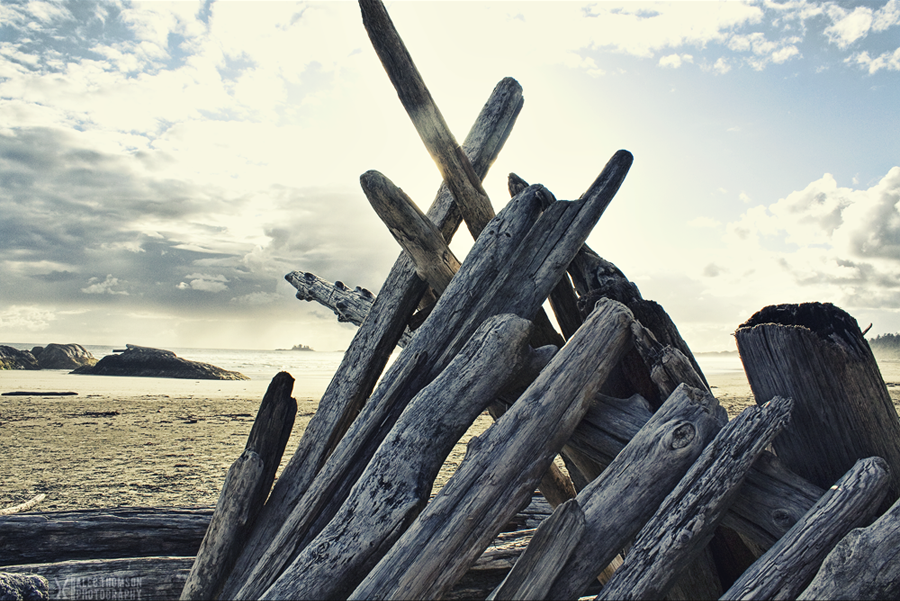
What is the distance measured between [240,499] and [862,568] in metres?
2.34

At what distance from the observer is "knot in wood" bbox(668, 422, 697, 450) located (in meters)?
1.79

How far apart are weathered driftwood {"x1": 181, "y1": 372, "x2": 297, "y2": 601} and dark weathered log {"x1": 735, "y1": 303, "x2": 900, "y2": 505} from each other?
2146mm

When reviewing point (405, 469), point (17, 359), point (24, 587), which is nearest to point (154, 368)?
point (17, 359)

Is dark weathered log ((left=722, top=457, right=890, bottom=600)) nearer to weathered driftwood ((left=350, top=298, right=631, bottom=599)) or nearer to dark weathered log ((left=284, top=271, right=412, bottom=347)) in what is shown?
weathered driftwood ((left=350, top=298, right=631, bottom=599))

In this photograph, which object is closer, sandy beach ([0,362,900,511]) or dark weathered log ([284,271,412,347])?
dark weathered log ([284,271,412,347])

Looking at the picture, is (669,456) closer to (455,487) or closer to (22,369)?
(455,487)

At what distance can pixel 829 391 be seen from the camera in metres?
1.84

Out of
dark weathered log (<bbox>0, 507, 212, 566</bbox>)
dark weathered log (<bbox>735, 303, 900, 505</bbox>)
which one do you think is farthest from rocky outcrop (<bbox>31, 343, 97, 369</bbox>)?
dark weathered log (<bbox>735, 303, 900, 505</bbox>)

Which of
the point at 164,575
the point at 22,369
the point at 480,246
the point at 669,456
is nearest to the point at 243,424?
the point at 164,575

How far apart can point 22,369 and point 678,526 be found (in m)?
29.5

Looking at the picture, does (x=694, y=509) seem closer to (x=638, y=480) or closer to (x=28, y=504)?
(x=638, y=480)

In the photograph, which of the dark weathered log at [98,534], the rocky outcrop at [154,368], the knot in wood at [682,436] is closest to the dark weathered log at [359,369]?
the dark weathered log at [98,534]

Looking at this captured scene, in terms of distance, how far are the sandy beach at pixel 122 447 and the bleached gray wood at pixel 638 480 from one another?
10.2 feet

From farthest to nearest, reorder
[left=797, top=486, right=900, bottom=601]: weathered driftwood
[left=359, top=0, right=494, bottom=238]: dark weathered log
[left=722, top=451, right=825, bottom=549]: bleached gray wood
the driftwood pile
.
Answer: [left=359, top=0, right=494, bottom=238]: dark weathered log → [left=722, top=451, right=825, bottom=549]: bleached gray wood → the driftwood pile → [left=797, top=486, right=900, bottom=601]: weathered driftwood
